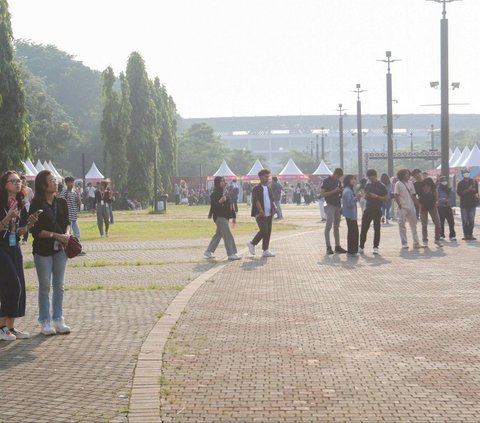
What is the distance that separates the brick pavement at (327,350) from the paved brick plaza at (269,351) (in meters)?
0.01

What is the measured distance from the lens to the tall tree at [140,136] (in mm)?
60312

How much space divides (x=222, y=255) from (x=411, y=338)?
1059 centimetres

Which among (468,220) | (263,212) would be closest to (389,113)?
(468,220)

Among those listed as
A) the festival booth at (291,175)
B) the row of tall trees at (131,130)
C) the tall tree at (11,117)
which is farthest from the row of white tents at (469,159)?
the tall tree at (11,117)

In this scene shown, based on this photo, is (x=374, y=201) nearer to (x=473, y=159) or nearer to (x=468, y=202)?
(x=468, y=202)

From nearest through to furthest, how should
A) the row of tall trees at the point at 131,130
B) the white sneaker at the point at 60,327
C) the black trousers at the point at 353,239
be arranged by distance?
the white sneaker at the point at 60,327 → the black trousers at the point at 353,239 → the row of tall trees at the point at 131,130

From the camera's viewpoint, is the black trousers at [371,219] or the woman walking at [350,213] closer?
the woman walking at [350,213]

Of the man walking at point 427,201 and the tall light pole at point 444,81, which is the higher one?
the tall light pole at point 444,81

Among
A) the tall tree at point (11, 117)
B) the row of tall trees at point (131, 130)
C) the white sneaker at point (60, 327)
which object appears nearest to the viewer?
the white sneaker at point (60, 327)

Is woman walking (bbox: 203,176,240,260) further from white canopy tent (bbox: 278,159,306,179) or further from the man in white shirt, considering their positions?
white canopy tent (bbox: 278,159,306,179)

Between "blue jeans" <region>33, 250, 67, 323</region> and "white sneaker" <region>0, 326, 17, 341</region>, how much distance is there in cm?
35

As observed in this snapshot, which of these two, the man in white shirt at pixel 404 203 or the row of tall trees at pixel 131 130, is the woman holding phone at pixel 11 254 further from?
the row of tall trees at pixel 131 130

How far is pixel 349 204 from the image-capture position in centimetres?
1920

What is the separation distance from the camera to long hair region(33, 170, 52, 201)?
9.54 meters
